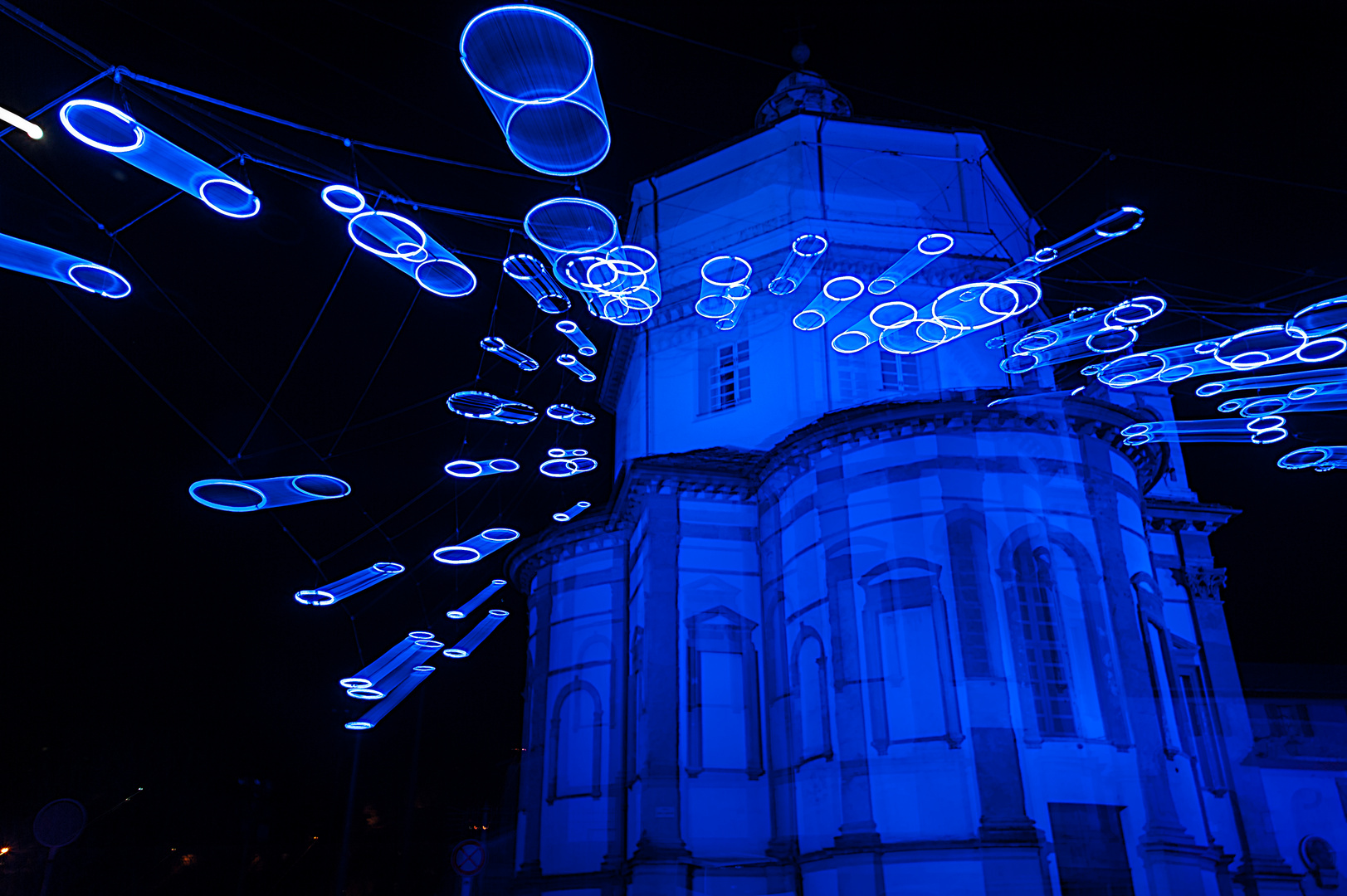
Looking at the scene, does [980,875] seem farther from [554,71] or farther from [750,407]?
[554,71]

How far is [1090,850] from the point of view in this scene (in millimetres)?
15672

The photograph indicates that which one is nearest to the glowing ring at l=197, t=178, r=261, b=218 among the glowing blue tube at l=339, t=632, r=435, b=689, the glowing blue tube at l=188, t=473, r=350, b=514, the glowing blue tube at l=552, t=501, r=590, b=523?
the glowing blue tube at l=188, t=473, r=350, b=514

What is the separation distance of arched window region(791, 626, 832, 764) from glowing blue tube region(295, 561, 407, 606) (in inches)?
362

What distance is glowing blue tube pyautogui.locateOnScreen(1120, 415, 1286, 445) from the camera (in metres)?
19.2

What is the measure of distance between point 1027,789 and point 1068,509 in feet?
19.7

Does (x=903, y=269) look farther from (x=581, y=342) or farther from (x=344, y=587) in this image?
(x=344, y=587)

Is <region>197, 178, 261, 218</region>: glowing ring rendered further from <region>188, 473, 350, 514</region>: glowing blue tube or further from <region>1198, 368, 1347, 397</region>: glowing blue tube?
<region>1198, 368, 1347, 397</region>: glowing blue tube

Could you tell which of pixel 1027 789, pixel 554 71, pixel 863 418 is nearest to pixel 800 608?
pixel 863 418

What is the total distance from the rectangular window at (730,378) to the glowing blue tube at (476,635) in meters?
12.8

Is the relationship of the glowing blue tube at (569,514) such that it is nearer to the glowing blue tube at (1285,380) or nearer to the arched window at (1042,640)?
the arched window at (1042,640)

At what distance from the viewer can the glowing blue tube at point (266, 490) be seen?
10.9 metres

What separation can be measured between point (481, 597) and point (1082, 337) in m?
22.6

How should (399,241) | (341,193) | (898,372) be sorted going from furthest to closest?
1. (898,372)
2. (399,241)
3. (341,193)

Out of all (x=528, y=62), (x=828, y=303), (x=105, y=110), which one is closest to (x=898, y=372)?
(x=828, y=303)
